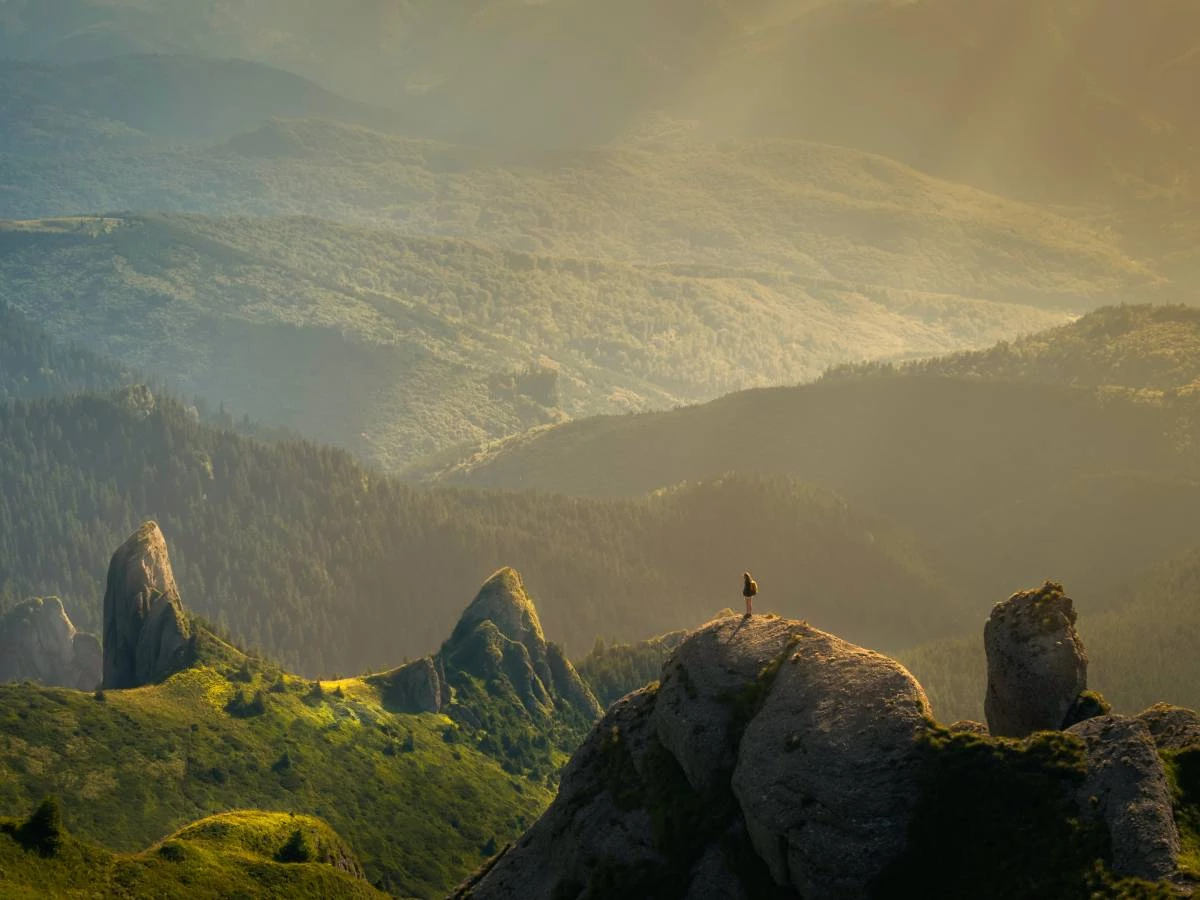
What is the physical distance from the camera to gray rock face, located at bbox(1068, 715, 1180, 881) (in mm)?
96000

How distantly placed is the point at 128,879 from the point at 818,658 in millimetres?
63678

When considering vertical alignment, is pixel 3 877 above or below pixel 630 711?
below

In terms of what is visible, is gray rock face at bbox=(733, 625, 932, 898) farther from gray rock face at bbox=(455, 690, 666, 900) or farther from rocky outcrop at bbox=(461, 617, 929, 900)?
gray rock face at bbox=(455, 690, 666, 900)

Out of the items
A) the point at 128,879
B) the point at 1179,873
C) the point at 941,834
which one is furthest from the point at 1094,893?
the point at 128,879

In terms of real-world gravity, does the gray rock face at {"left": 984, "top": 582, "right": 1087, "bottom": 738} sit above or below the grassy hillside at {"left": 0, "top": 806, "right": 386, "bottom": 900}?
above

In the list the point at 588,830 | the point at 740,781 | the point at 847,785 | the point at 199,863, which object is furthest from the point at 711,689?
the point at 199,863

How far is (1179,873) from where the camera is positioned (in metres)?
93.6

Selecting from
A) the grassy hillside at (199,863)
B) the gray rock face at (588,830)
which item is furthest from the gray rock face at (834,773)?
the grassy hillside at (199,863)

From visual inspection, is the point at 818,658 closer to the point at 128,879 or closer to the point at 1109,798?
the point at 1109,798

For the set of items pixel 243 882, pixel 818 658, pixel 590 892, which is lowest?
pixel 243 882

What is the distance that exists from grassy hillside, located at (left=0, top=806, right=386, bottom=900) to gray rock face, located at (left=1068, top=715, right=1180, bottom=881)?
3102 inches

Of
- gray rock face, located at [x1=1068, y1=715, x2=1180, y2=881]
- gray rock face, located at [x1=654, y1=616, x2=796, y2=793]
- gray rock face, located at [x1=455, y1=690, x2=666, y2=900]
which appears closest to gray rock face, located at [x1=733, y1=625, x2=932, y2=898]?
gray rock face, located at [x1=654, y1=616, x2=796, y2=793]

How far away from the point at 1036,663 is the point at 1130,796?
18.4m

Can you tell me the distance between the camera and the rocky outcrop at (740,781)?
105 m
